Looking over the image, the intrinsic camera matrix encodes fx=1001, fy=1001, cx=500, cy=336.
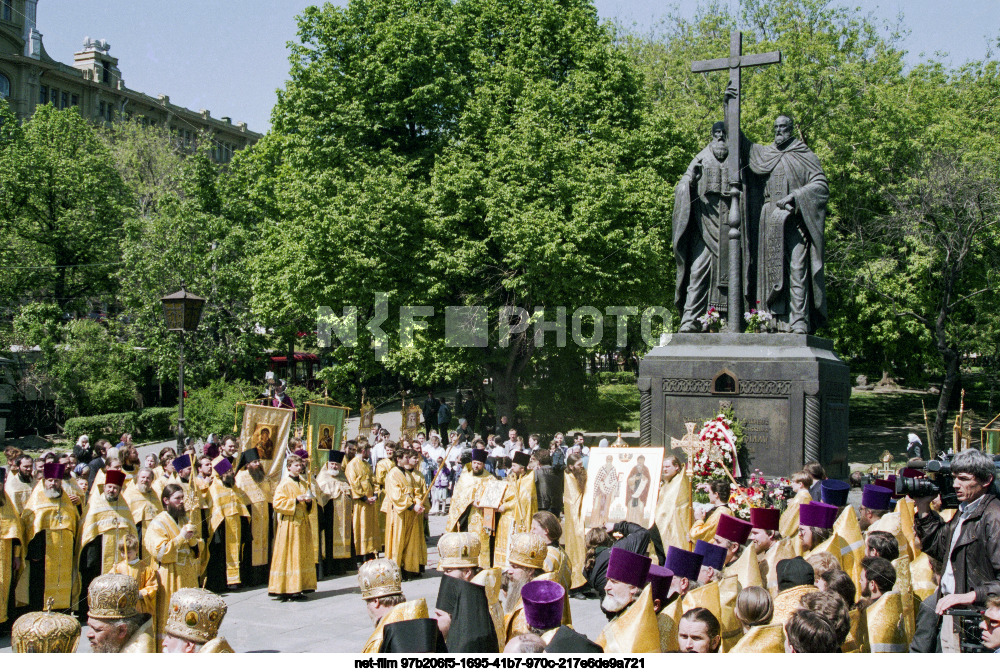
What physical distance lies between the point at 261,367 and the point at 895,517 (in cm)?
3053

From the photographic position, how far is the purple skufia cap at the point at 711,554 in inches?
259

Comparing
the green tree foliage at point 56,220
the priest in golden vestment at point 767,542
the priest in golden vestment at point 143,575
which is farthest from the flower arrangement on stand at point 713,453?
the green tree foliage at point 56,220

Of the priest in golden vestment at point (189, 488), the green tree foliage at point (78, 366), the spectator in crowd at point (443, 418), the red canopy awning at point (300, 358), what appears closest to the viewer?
the priest in golden vestment at point (189, 488)

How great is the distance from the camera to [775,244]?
13.1 m

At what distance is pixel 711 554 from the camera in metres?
6.61

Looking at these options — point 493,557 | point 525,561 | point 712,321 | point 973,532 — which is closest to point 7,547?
point 493,557

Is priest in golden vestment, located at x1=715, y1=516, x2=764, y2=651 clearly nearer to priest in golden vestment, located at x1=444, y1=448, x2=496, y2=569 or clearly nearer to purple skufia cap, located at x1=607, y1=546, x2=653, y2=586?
purple skufia cap, located at x1=607, y1=546, x2=653, y2=586

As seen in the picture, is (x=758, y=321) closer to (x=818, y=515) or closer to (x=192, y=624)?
(x=818, y=515)

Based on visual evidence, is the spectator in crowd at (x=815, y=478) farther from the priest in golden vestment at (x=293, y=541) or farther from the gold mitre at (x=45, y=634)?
the gold mitre at (x=45, y=634)

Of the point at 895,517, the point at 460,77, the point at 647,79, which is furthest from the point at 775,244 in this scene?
the point at 647,79

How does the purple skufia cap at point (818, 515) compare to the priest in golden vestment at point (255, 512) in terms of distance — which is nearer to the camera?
the purple skufia cap at point (818, 515)

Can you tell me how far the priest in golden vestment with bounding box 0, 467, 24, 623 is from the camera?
10086 mm

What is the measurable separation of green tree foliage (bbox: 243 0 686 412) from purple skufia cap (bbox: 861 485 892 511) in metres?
17.2

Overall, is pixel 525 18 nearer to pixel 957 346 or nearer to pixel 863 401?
pixel 957 346
